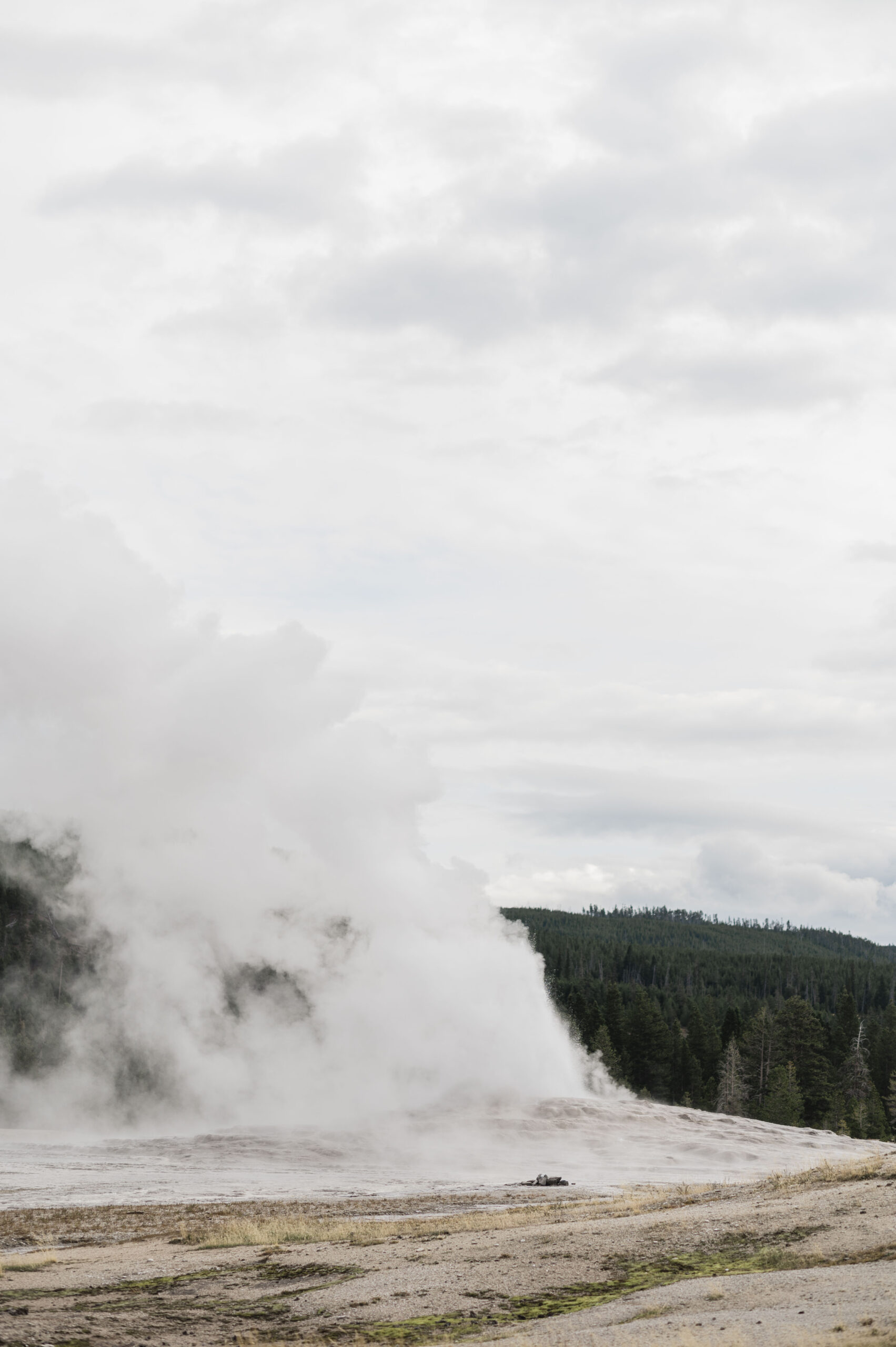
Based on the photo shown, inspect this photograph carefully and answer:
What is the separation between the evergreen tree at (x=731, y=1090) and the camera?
249 ft

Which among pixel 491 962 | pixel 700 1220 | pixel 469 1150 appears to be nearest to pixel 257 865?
pixel 491 962

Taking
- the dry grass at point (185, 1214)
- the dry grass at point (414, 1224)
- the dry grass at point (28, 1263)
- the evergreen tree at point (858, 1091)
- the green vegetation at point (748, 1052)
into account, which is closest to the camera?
the dry grass at point (28, 1263)

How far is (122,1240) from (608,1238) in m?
14.9

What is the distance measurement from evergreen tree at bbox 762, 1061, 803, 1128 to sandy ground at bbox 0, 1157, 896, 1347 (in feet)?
148

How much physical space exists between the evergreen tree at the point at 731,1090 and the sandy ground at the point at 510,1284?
49.0 meters

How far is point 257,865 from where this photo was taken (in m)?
74.4

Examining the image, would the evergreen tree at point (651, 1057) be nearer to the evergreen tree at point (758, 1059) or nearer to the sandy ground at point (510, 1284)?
the evergreen tree at point (758, 1059)

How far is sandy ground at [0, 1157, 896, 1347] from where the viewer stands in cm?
1664

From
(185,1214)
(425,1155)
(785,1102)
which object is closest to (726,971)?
(785,1102)

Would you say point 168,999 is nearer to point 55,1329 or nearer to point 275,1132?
point 275,1132

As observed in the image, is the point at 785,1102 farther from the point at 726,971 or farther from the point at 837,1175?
the point at 726,971

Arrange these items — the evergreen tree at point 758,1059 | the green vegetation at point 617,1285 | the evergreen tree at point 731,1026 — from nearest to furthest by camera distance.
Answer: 1. the green vegetation at point 617,1285
2. the evergreen tree at point 758,1059
3. the evergreen tree at point 731,1026

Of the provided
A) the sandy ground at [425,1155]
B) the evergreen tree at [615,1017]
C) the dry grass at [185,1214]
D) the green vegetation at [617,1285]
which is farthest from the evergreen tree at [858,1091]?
the green vegetation at [617,1285]

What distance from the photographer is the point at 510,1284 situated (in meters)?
20.9
